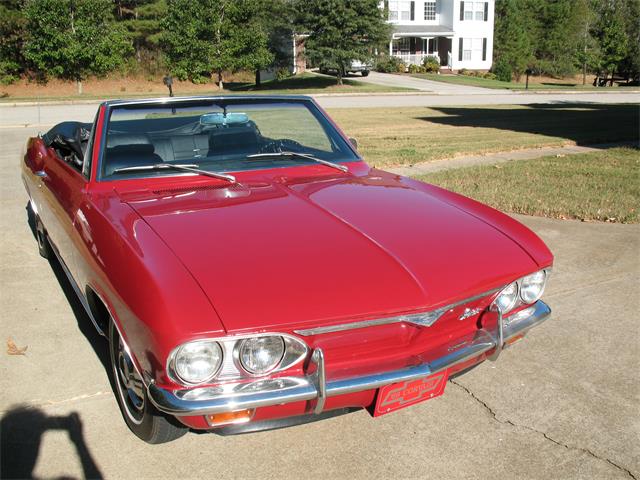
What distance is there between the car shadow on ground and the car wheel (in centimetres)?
Answer: 1135

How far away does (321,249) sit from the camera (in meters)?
2.66

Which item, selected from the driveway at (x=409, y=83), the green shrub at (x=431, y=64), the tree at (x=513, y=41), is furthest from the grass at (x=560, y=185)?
the green shrub at (x=431, y=64)

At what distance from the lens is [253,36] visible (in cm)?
3553

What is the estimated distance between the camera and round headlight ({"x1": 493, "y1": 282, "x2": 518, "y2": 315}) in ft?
9.23

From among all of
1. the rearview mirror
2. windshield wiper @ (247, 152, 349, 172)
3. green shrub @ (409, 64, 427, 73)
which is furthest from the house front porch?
windshield wiper @ (247, 152, 349, 172)

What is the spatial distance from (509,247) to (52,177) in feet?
10.1

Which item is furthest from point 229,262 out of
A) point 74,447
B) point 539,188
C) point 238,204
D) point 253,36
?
point 253,36

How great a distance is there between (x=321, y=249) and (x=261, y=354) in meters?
0.58

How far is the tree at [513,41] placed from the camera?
47.1m

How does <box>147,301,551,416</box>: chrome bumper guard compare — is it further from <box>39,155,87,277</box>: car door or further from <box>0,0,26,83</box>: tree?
<box>0,0,26,83</box>: tree

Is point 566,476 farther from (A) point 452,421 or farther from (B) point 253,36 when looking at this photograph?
(B) point 253,36

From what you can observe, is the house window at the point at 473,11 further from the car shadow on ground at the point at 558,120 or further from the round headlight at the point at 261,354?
the round headlight at the point at 261,354

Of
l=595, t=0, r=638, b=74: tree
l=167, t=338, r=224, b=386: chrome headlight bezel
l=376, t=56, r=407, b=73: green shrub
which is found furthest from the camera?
l=595, t=0, r=638, b=74: tree

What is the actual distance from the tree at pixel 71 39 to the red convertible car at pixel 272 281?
32.9 meters
